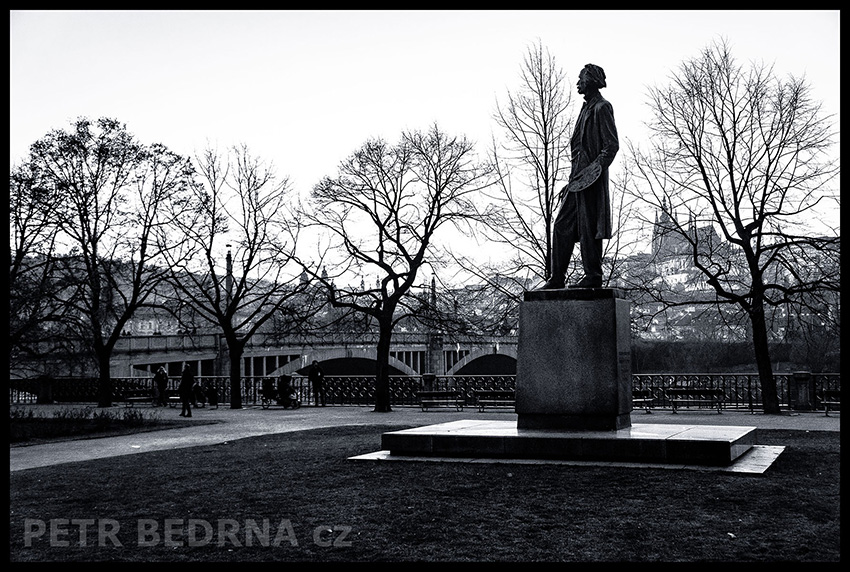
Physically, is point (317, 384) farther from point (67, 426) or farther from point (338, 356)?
point (338, 356)

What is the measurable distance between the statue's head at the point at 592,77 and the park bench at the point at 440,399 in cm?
1700

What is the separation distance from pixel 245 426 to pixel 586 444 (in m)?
13.0

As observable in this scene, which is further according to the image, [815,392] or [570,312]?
[815,392]

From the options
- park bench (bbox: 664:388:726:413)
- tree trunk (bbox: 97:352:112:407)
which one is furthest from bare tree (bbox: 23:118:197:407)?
park bench (bbox: 664:388:726:413)

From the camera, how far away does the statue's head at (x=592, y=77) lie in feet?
39.5

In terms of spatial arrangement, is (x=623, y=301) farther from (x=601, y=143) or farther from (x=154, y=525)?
(x=154, y=525)

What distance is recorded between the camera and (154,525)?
707cm

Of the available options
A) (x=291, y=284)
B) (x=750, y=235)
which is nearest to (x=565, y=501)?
(x=750, y=235)

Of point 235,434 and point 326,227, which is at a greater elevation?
point 326,227

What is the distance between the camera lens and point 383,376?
28.9 meters

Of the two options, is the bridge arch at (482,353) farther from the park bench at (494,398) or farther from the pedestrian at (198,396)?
the park bench at (494,398)

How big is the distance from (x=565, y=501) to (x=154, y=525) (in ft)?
11.4

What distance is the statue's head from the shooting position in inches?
474

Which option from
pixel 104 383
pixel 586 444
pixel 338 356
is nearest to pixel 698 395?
pixel 586 444
